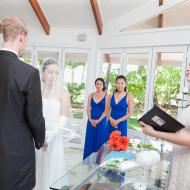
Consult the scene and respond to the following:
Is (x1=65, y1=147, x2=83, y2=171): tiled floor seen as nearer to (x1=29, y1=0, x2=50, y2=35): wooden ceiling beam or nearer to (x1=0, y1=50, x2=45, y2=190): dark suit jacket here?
(x1=29, y1=0, x2=50, y2=35): wooden ceiling beam

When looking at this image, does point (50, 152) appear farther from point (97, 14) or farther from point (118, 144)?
point (97, 14)

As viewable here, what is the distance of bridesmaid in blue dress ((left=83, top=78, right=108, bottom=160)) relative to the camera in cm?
515

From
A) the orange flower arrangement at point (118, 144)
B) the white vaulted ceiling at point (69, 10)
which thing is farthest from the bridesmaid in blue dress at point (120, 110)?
the orange flower arrangement at point (118, 144)

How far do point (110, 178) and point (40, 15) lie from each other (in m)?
5.13

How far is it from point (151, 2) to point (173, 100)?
1.94 meters

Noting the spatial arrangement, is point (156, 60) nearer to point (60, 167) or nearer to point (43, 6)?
point (43, 6)

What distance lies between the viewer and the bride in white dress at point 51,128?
276cm

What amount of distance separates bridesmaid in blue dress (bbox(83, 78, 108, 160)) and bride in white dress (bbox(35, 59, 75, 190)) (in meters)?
2.29

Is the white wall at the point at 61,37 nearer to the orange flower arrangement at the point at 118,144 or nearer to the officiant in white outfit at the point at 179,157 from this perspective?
the orange flower arrangement at the point at 118,144

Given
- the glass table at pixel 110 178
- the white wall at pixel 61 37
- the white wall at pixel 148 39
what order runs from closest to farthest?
the glass table at pixel 110 178
the white wall at pixel 148 39
the white wall at pixel 61 37

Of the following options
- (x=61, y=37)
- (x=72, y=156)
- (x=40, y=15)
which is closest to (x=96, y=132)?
(x=72, y=156)

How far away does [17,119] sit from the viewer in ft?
→ 5.57

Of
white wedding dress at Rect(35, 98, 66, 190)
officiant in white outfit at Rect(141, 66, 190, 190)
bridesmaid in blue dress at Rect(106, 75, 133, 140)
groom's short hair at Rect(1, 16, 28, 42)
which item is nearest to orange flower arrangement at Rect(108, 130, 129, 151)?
white wedding dress at Rect(35, 98, 66, 190)

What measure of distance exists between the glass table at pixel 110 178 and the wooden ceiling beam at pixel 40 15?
4.60 m
